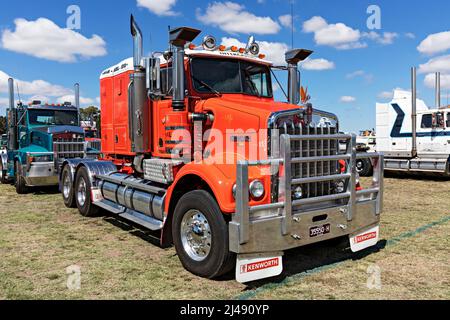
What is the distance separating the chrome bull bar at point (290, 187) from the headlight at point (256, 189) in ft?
0.62

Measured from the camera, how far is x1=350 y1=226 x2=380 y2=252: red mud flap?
502 centimetres

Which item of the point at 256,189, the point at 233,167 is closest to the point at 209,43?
the point at 233,167

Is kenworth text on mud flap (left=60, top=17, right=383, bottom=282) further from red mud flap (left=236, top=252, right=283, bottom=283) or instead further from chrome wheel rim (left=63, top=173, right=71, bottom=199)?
chrome wheel rim (left=63, top=173, right=71, bottom=199)

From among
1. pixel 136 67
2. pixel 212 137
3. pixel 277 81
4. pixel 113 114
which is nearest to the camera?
pixel 212 137

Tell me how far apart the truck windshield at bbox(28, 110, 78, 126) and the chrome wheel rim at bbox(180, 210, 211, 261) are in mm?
9399

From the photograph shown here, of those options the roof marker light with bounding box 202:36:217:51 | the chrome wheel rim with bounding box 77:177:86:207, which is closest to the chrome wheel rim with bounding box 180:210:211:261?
the roof marker light with bounding box 202:36:217:51

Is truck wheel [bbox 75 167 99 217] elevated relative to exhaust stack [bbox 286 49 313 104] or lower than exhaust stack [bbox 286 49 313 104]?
lower

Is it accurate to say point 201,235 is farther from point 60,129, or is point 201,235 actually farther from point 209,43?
point 60,129

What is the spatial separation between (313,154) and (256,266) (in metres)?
1.51

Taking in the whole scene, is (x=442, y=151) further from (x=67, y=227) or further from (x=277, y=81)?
(x=67, y=227)

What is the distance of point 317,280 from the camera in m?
4.46
